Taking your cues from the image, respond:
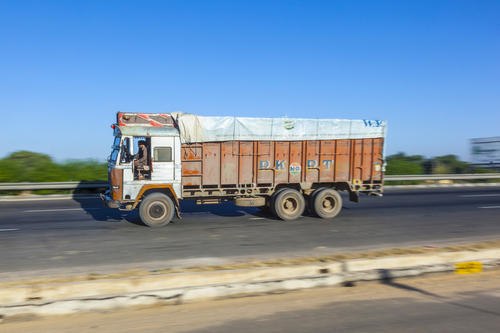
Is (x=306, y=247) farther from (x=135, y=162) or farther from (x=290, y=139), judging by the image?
(x=135, y=162)

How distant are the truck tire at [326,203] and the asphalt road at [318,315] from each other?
→ 21.5 feet

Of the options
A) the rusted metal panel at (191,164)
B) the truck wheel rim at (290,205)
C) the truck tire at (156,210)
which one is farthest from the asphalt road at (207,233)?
the rusted metal panel at (191,164)

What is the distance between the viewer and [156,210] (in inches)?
446

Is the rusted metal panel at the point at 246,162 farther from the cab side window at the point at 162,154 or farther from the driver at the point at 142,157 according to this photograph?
the driver at the point at 142,157

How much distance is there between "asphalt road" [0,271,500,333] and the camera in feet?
15.4

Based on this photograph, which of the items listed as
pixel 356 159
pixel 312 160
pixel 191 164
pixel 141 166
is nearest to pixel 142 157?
pixel 141 166

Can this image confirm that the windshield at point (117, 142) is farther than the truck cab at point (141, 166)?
Yes

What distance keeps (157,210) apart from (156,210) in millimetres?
29

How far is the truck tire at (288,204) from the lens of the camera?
12297 millimetres

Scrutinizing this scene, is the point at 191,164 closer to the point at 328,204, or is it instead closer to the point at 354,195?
the point at 328,204

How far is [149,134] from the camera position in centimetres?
1121

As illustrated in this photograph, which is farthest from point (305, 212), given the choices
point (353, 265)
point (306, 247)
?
point (353, 265)

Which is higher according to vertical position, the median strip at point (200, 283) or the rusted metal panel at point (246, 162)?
the rusted metal panel at point (246, 162)

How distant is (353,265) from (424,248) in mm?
2827
